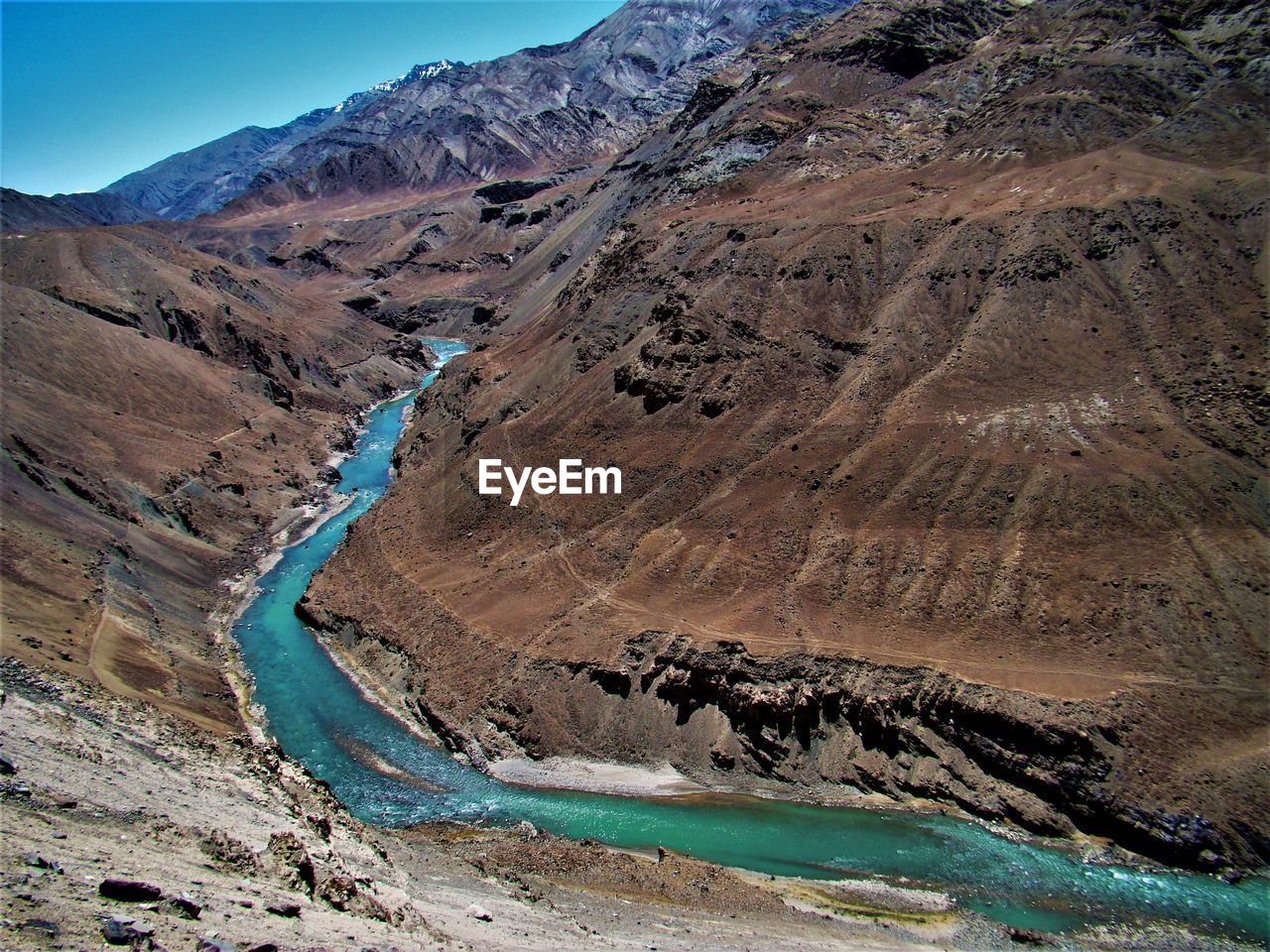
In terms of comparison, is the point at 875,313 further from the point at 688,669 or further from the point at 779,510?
the point at 688,669

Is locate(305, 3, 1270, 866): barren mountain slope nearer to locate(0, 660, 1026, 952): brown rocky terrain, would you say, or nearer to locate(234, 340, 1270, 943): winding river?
locate(234, 340, 1270, 943): winding river

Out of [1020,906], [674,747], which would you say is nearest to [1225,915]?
[1020,906]

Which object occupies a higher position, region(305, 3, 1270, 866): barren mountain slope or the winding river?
region(305, 3, 1270, 866): barren mountain slope

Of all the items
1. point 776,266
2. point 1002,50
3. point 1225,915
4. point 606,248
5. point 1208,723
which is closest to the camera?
point 1225,915

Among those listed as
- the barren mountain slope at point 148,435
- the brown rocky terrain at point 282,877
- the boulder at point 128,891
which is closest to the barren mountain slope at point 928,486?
the brown rocky terrain at point 282,877

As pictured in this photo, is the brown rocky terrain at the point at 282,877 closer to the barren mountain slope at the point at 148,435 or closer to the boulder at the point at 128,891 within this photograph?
the boulder at the point at 128,891

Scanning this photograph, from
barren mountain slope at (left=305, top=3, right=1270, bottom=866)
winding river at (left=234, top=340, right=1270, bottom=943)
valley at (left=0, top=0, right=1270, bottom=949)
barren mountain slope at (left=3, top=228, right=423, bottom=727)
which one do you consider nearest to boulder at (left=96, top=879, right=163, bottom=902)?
valley at (left=0, top=0, right=1270, bottom=949)
